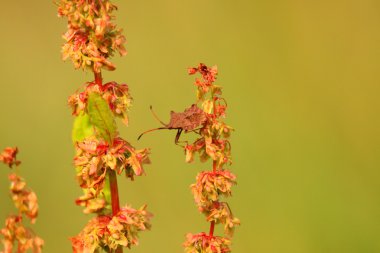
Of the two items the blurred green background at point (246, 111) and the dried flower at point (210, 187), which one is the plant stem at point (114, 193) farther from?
the blurred green background at point (246, 111)

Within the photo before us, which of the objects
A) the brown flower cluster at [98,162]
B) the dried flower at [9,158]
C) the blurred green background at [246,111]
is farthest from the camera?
the blurred green background at [246,111]

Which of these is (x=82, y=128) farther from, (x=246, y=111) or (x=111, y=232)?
(x=246, y=111)

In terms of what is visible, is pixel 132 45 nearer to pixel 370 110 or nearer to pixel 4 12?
pixel 4 12

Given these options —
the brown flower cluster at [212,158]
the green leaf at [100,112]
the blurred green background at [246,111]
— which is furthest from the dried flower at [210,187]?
the blurred green background at [246,111]

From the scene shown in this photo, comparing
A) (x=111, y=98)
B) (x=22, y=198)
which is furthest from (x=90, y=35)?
(x=22, y=198)

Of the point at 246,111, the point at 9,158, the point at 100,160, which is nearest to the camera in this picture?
the point at 9,158

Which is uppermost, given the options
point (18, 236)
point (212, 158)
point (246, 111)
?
point (246, 111)
